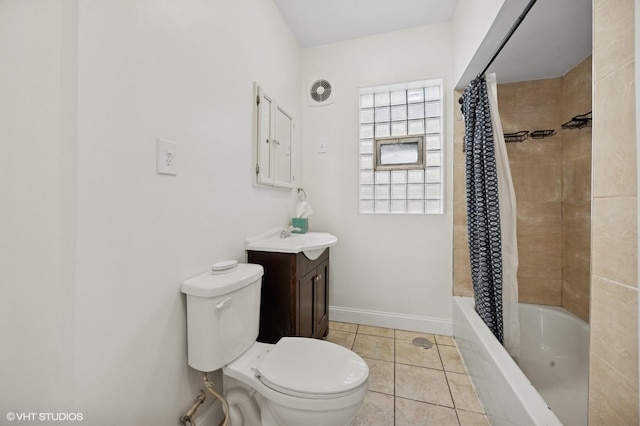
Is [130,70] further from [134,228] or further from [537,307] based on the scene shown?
[537,307]

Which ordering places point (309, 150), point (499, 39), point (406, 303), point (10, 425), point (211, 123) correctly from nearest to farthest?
point (10, 425), point (211, 123), point (499, 39), point (406, 303), point (309, 150)

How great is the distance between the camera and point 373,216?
7.49 feet

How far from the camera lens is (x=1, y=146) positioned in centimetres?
74

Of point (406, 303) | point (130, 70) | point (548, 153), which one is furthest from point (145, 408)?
point (548, 153)

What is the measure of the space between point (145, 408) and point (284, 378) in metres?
0.51

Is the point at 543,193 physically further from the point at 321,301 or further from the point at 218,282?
the point at 218,282

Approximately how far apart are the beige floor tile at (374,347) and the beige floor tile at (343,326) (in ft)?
0.37

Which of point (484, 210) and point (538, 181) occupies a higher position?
point (538, 181)

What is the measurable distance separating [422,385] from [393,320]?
2.30 feet

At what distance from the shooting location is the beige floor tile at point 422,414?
1.28 m

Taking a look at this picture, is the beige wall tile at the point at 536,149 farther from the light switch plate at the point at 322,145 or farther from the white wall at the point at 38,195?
the white wall at the point at 38,195

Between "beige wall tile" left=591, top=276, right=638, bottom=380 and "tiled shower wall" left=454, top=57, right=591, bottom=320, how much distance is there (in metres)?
1.48

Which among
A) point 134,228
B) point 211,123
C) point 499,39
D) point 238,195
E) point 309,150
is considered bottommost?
point 134,228

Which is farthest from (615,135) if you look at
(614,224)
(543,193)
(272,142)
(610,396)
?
(543,193)
